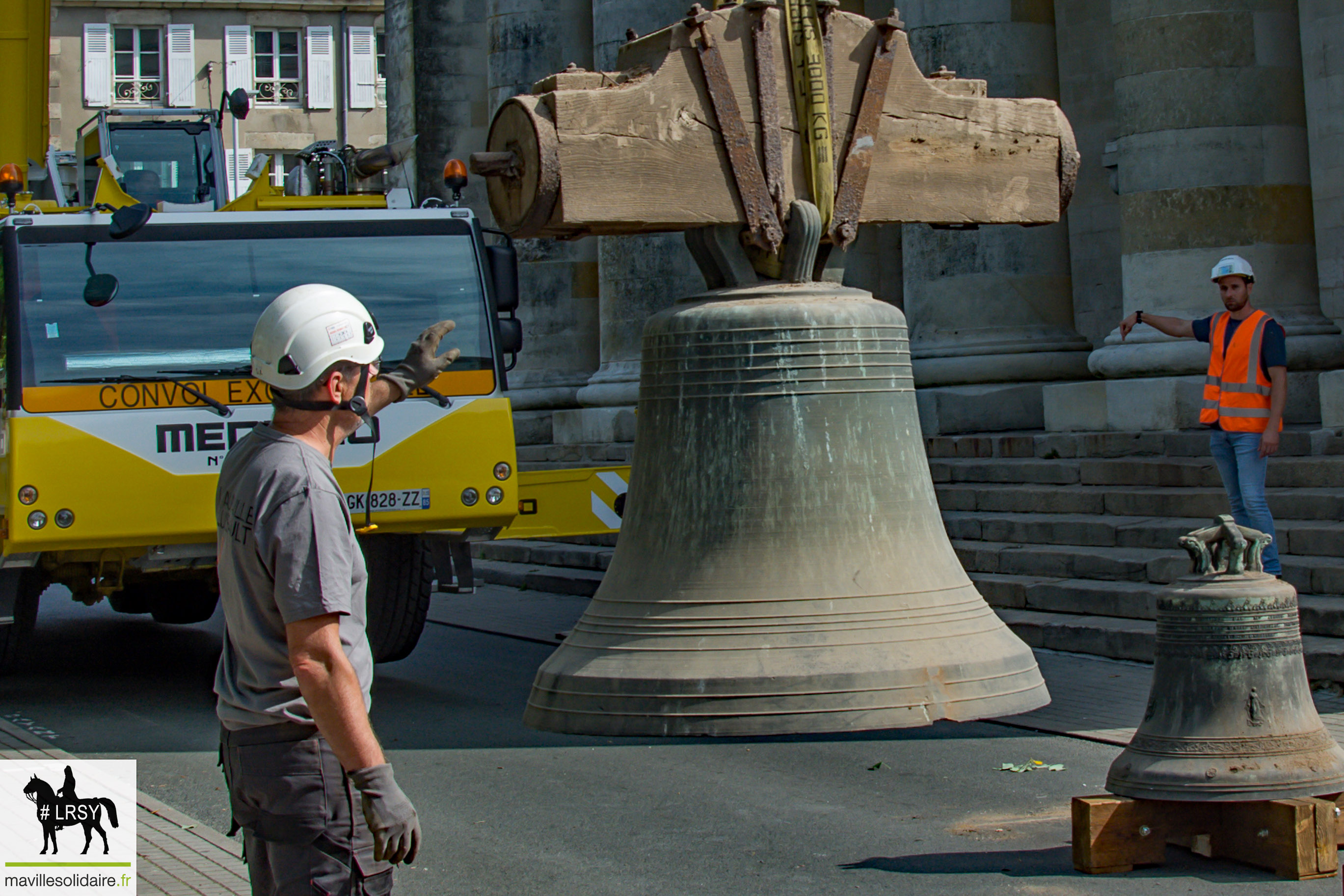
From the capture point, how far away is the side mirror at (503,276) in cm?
973

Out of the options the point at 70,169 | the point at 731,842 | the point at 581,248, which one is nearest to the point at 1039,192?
the point at 731,842

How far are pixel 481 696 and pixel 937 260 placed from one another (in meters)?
6.01

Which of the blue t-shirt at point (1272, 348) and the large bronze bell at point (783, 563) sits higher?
the blue t-shirt at point (1272, 348)

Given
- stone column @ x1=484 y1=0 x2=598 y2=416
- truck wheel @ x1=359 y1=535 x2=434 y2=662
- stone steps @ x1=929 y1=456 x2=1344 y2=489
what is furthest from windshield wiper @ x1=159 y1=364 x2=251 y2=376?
stone column @ x1=484 y1=0 x2=598 y2=416

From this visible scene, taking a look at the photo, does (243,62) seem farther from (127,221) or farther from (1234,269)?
(1234,269)

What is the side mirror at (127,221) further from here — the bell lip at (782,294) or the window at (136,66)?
the window at (136,66)

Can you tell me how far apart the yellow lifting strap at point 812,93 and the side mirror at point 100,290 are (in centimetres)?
458

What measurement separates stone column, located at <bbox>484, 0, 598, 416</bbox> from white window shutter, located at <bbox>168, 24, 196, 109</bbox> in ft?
106

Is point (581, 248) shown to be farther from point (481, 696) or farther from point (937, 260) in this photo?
point (481, 696)

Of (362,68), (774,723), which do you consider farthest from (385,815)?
(362,68)

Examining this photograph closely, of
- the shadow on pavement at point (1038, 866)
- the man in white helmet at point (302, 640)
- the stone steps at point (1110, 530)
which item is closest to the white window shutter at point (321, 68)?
the stone steps at point (1110, 530)

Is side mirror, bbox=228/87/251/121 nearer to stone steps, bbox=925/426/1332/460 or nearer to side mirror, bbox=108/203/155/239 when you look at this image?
side mirror, bbox=108/203/155/239

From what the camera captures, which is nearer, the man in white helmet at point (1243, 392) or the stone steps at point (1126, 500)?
the man in white helmet at point (1243, 392)

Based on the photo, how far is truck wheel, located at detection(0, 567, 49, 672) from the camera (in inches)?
377
